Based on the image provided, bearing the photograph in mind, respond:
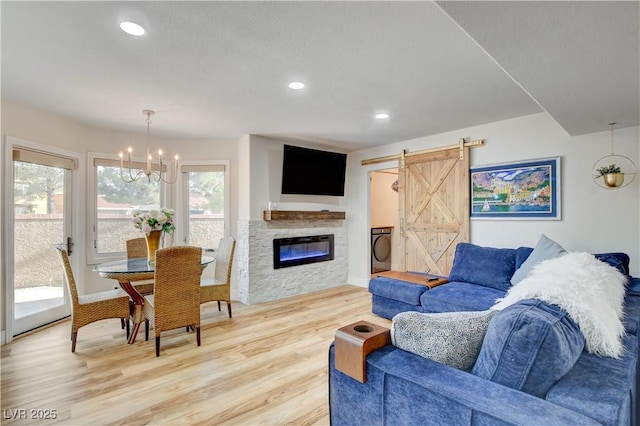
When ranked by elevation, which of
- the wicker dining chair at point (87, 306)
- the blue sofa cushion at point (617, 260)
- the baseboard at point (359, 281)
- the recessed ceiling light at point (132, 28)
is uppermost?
the recessed ceiling light at point (132, 28)

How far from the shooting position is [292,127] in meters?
4.24

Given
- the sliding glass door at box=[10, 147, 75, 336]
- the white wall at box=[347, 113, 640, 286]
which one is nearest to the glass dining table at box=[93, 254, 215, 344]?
the sliding glass door at box=[10, 147, 75, 336]

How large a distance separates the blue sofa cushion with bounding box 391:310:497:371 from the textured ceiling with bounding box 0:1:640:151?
1.23 meters

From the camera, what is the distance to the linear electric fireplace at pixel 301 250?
4891 mm

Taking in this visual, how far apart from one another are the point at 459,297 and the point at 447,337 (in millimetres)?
2148

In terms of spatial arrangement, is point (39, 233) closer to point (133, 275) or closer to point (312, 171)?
point (133, 275)

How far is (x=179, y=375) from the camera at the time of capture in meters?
2.51

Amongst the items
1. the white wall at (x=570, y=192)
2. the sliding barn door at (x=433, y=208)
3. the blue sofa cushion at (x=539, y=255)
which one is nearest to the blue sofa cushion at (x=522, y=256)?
the blue sofa cushion at (x=539, y=255)

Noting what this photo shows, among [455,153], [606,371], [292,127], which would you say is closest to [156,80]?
[292,127]

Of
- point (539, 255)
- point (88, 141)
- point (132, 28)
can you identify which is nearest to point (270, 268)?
point (88, 141)

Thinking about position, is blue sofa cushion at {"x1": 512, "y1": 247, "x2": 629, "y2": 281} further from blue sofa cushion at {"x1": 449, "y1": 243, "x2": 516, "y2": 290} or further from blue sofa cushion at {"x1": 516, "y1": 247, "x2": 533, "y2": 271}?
blue sofa cushion at {"x1": 449, "y1": 243, "x2": 516, "y2": 290}

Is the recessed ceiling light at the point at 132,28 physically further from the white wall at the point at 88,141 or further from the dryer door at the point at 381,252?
the dryer door at the point at 381,252

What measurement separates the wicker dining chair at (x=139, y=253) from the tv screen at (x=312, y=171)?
2.09 metres

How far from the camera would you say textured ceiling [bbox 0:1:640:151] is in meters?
1.49
